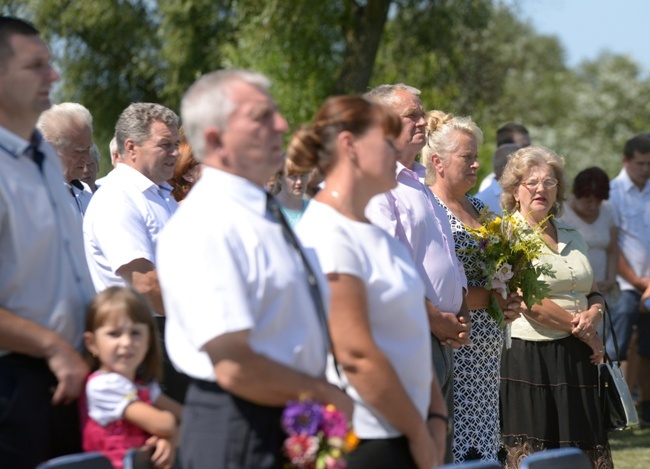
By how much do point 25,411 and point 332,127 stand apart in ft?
4.29

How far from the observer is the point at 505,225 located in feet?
20.5

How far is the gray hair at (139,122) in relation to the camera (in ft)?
18.8

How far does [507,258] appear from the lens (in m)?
6.10

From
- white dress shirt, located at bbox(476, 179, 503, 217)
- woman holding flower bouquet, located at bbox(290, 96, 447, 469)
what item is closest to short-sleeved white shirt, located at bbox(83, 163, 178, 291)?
woman holding flower bouquet, located at bbox(290, 96, 447, 469)

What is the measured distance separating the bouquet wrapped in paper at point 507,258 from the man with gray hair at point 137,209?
5.51ft

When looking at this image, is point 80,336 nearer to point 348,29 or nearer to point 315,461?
point 315,461

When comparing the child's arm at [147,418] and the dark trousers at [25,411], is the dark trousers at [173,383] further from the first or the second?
the dark trousers at [25,411]

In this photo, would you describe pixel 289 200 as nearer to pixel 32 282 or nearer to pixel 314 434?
pixel 32 282

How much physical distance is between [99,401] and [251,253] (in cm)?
91

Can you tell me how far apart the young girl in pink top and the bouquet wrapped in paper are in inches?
106

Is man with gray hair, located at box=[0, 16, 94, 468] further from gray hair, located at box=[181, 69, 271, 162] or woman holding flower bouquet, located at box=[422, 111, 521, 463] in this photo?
woman holding flower bouquet, located at box=[422, 111, 521, 463]

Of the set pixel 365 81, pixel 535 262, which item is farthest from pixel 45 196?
pixel 365 81

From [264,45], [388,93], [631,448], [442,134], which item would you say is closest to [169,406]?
[388,93]

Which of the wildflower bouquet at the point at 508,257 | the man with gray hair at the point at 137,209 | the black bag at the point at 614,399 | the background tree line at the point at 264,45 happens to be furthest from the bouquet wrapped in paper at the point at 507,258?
the background tree line at the point at 264,45
